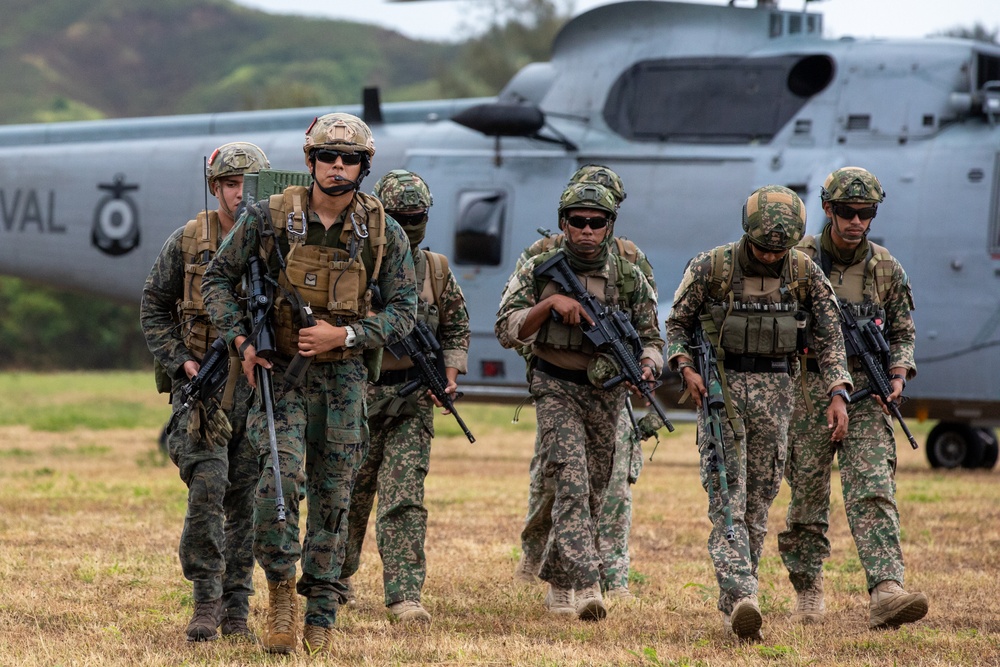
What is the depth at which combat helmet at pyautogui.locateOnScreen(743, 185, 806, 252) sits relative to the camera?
257 inches

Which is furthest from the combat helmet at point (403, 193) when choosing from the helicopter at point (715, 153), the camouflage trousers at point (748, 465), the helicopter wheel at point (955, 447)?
the helicopter wheel at point (955, 447)

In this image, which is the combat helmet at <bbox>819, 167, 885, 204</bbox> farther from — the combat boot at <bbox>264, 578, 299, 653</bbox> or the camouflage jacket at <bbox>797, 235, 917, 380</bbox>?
the combat boot at <bbox>264, 578, 299, 653</bbox>

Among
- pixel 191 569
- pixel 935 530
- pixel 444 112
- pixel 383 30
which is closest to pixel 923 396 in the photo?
pixel 935 530

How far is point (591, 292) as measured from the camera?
712 cm

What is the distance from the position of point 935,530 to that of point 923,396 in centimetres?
355

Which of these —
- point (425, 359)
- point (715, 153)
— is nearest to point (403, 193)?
point (425, 359)

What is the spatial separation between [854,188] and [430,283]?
2205mm

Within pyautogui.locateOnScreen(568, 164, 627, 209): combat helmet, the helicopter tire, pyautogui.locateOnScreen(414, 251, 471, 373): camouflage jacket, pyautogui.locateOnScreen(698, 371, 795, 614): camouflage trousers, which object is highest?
pyautogui.locateOnScreen(568, 164, 627, 209): combat helmet

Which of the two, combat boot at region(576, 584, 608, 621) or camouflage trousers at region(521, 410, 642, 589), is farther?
camouflage trousers at region(521, 410, 642, 589)

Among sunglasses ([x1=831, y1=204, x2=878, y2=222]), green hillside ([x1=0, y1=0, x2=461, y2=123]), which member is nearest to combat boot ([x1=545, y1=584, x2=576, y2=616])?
sunglasses ([x1=831, y1=204, x2=878, y2=222])

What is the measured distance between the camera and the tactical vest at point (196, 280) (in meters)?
6.34

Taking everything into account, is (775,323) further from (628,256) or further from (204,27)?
(204,27)

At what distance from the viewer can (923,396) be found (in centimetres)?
1349

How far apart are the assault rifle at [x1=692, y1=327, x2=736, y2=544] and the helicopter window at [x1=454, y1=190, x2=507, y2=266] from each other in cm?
726
